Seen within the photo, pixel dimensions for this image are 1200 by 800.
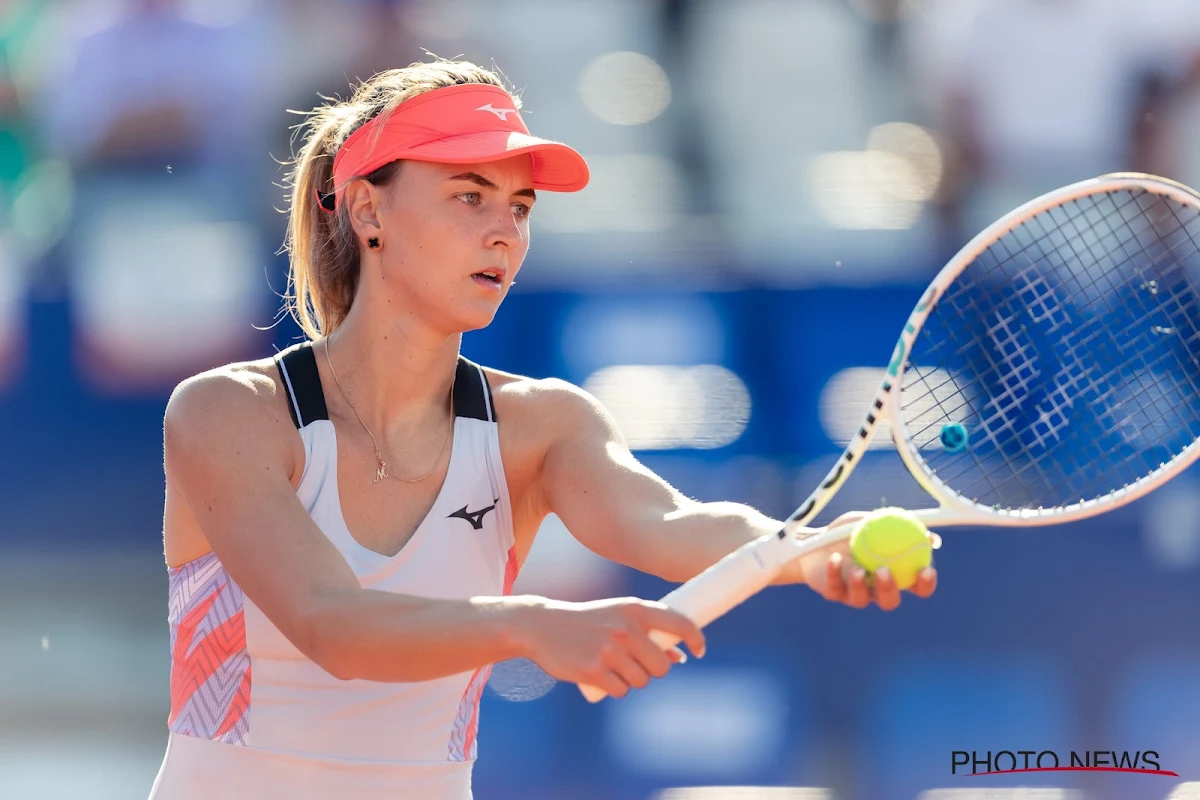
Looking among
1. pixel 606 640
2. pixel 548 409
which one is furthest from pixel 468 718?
pixel 606 640

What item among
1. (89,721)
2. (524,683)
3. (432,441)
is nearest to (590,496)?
(432,441)

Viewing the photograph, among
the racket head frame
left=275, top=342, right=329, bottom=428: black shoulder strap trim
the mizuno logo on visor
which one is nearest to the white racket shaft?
the racket head frame

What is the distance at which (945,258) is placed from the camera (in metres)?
3.52

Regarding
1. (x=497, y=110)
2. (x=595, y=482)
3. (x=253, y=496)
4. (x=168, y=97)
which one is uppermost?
(x=168, y=97)

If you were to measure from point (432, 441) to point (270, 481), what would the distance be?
33 cm

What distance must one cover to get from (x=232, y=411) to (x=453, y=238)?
39 cm

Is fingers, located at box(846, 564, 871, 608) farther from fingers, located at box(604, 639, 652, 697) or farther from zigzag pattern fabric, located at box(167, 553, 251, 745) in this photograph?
zigzag pattern fabric, located at box(167, 553, 251, 745)

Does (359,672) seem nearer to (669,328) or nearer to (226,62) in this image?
(669,328)

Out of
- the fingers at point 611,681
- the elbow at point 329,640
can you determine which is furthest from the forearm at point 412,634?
the fingers at point 611,681

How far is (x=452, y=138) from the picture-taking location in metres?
1.91

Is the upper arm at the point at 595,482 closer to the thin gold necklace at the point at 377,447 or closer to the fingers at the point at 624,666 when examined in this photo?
the thin gold necklace at the point at 377,447

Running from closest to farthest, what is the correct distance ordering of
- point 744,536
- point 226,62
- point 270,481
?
1. point 270,481
2. point 744,536
3. point 226,62

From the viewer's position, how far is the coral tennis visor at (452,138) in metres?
1.89

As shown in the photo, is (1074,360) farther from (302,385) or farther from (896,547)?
(302,385)
